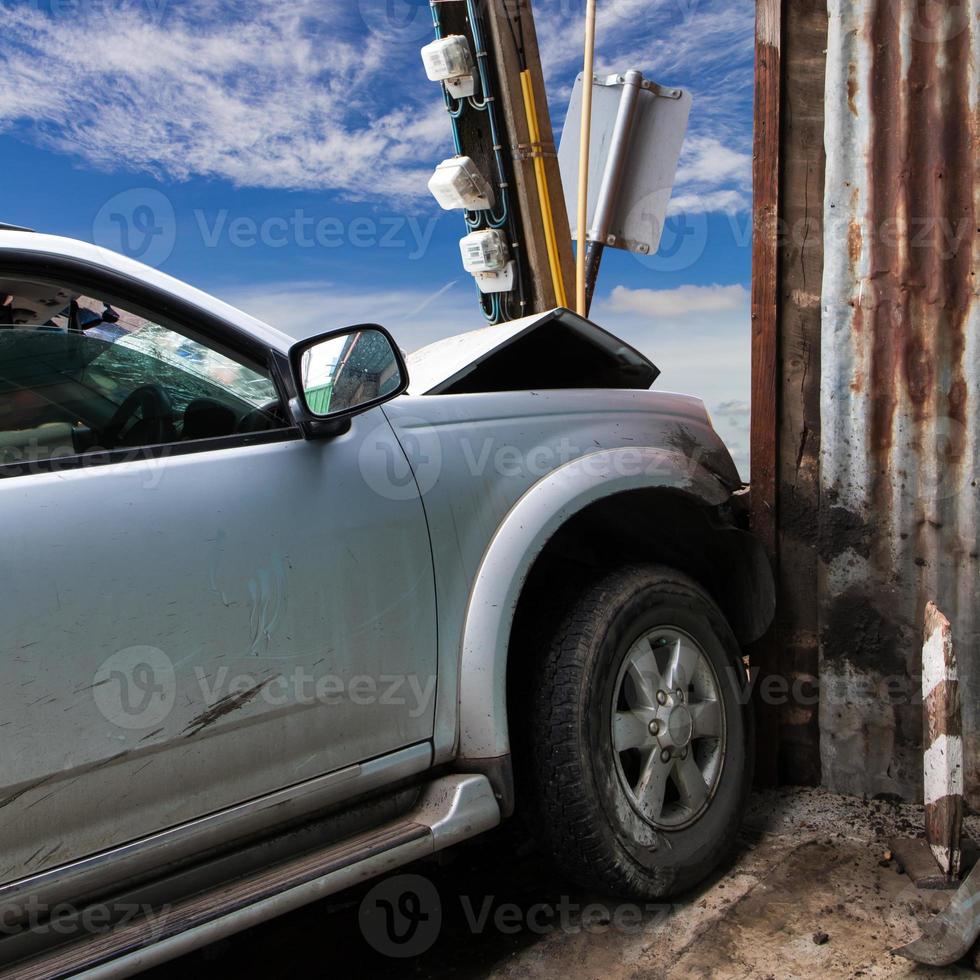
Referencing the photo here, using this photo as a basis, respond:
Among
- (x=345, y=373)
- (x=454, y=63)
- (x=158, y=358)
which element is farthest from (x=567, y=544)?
(x=454, y=63)

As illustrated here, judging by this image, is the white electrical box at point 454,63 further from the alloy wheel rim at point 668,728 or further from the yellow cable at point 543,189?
the alloy wheel rim at point 668,728

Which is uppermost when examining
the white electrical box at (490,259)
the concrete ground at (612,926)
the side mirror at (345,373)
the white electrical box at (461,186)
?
the white electrical box at (461,186)

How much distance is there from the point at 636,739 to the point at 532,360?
1196 millimetres

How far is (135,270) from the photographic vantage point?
212 cm

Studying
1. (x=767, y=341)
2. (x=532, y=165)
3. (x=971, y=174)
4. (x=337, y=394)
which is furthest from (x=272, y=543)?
(x=532, y=165)

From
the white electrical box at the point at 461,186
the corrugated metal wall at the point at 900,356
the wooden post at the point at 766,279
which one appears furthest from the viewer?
the white electrical box at the point at 461,186

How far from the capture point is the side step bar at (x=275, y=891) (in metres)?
1.86

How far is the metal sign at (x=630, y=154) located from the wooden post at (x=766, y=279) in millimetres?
3164

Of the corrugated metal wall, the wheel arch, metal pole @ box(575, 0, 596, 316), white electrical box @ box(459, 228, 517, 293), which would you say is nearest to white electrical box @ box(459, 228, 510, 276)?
white electrical box @ box(459, 228, 517, 293)

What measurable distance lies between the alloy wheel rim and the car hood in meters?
0.87

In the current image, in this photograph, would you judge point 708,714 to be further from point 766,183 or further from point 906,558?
point 766,183

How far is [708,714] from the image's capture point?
9.67ft

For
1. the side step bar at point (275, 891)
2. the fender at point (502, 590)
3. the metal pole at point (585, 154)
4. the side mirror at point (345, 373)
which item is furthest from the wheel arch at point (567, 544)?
the metal pole at point (585, 154)

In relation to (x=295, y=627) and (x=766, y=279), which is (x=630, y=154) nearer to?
(x=766, y=279)
